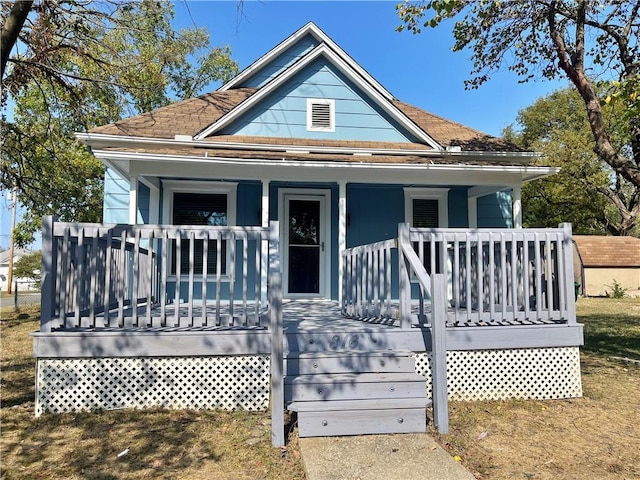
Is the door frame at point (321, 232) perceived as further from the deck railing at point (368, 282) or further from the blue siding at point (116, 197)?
the blue siding at point (116, 197)

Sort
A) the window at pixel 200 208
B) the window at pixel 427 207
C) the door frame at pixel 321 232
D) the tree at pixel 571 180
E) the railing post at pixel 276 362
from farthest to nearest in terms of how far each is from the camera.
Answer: the tree at pixel 571 180
the window at pixel 427 207
the door frame at pixel 321 232
the window at pixel 200 208
the railing post at pixel 276 362

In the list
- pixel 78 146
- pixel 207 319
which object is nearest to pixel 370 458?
pixel 207 319

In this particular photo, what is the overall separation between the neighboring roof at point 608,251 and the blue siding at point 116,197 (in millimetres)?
19466

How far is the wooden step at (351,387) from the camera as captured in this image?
4027mm

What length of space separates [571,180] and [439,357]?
2542 centimetres

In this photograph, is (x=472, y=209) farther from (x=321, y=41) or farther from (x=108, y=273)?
(x=108, y=273)

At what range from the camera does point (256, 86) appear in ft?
37.0

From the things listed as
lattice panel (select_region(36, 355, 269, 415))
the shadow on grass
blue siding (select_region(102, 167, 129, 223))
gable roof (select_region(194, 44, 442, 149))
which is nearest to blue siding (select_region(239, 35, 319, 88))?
gable roof (select_region(194, 44, 442, 149))

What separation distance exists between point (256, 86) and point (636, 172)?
8334mm

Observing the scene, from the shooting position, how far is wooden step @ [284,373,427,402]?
4.03 m

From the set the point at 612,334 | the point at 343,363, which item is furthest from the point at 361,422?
the point at 612,334

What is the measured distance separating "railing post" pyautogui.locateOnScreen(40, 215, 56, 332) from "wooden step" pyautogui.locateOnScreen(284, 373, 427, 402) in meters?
2.43

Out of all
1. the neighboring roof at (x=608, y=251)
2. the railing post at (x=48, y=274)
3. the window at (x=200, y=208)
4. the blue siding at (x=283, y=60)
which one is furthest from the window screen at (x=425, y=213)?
the neighboring roof at (x=608, y=251)

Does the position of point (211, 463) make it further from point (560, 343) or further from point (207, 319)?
point (560, 343)
